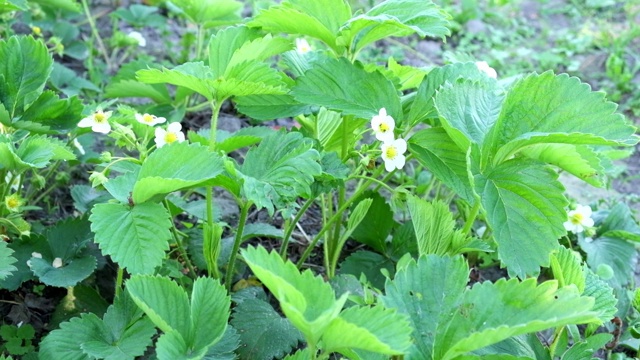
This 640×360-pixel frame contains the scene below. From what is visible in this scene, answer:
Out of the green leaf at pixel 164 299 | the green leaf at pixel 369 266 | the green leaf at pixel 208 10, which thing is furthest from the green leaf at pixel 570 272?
the green leaf at pixel 208 10

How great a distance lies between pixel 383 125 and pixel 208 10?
1223 millimetres

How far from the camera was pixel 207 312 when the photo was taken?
1351 mm

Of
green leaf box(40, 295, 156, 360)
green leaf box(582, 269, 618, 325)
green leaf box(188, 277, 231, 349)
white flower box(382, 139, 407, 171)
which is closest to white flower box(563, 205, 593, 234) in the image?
green leaf box(582, 269, 618, 325)

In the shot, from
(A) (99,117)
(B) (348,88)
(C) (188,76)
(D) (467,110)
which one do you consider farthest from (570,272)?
(A) (99,117)

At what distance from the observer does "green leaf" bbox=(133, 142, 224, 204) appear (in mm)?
1352

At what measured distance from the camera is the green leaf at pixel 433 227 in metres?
1.54

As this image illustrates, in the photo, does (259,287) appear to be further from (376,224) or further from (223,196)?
(223,196)

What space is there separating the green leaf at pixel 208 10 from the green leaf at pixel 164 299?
52.2 inches

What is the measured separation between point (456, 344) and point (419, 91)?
67 cm

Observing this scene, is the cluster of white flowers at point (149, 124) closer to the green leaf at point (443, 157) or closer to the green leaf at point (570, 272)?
the green leaf at point (443, 157)

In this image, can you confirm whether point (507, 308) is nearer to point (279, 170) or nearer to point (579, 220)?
point (279, 170)

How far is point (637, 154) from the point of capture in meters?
2.93

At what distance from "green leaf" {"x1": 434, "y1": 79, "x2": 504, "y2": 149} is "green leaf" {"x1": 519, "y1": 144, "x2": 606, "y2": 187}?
4.2 inches

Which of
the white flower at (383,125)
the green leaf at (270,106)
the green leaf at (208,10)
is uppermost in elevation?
the white flower at (383,125)
